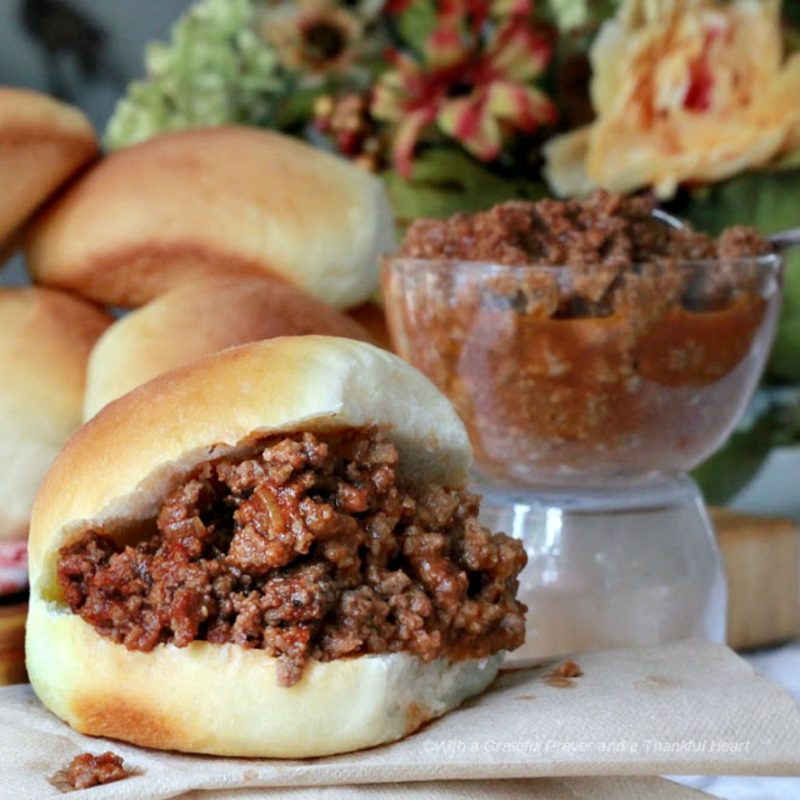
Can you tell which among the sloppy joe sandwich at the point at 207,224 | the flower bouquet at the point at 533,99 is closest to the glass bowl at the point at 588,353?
the sloppy joe sandwich at the point at 207,224

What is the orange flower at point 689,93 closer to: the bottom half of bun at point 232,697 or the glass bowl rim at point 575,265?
the glass bowl rim at point 575,265

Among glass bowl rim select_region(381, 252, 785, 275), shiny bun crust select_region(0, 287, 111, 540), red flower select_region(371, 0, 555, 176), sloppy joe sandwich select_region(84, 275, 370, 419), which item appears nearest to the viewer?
glass bowl rim select_region(381, 252, 785, 275)

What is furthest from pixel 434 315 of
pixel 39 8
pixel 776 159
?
pixel 39 8

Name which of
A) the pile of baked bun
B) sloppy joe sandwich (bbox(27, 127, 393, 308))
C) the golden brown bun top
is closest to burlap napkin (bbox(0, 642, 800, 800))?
the golden brown bun top

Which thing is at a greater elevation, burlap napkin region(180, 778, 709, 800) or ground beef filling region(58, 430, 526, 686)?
ground beef filling region(58, 430, 526, 686)

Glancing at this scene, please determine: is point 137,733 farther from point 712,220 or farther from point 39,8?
point 39,8

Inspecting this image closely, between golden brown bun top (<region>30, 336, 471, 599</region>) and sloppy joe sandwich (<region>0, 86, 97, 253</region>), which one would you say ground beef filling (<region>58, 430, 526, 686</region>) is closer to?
golden brown bun top (<region>30, 336, 471, 599</region>)

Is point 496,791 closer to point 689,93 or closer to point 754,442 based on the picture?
point 689,93
